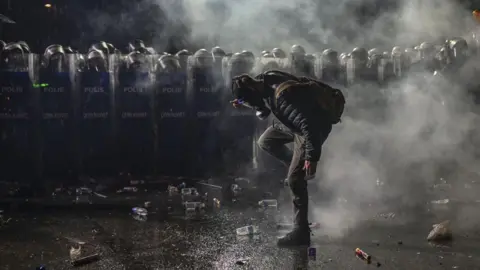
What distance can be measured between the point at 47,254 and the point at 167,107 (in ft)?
20.7

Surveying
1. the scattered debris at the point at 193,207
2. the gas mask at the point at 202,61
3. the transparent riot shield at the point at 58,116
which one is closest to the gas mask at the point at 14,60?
the transparent riot shield at the point at 58,116

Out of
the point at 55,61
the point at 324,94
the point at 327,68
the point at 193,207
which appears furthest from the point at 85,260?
the point at 327,68

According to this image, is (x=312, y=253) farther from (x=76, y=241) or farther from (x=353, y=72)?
(x=353, y=72)

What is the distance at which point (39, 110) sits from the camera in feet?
34.0

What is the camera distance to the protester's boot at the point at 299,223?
5.27 m

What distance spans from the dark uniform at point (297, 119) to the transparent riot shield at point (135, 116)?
5778mm

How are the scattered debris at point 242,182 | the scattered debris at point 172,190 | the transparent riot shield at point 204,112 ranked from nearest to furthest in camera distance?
the scattered debris at point 172,190
the scattered debris at point 242,182
the transparent riot shield at point 204,112

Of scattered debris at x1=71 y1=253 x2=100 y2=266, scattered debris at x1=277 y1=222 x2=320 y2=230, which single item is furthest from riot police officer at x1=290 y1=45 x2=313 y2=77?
scattered debris at x1=71 y1=253 x2=100 y2=266

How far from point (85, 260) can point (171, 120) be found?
6.61 metres

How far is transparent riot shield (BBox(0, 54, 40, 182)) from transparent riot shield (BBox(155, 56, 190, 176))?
7.61ft

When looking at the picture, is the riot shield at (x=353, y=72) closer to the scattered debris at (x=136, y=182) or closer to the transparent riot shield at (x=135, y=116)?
the transparent riot shield at (x=135, y=116)

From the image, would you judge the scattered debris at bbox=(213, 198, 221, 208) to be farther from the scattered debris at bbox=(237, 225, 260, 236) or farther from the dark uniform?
the dark uniform

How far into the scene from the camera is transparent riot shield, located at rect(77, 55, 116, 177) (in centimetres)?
1062

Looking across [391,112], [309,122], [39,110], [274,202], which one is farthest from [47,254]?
[391,112]
